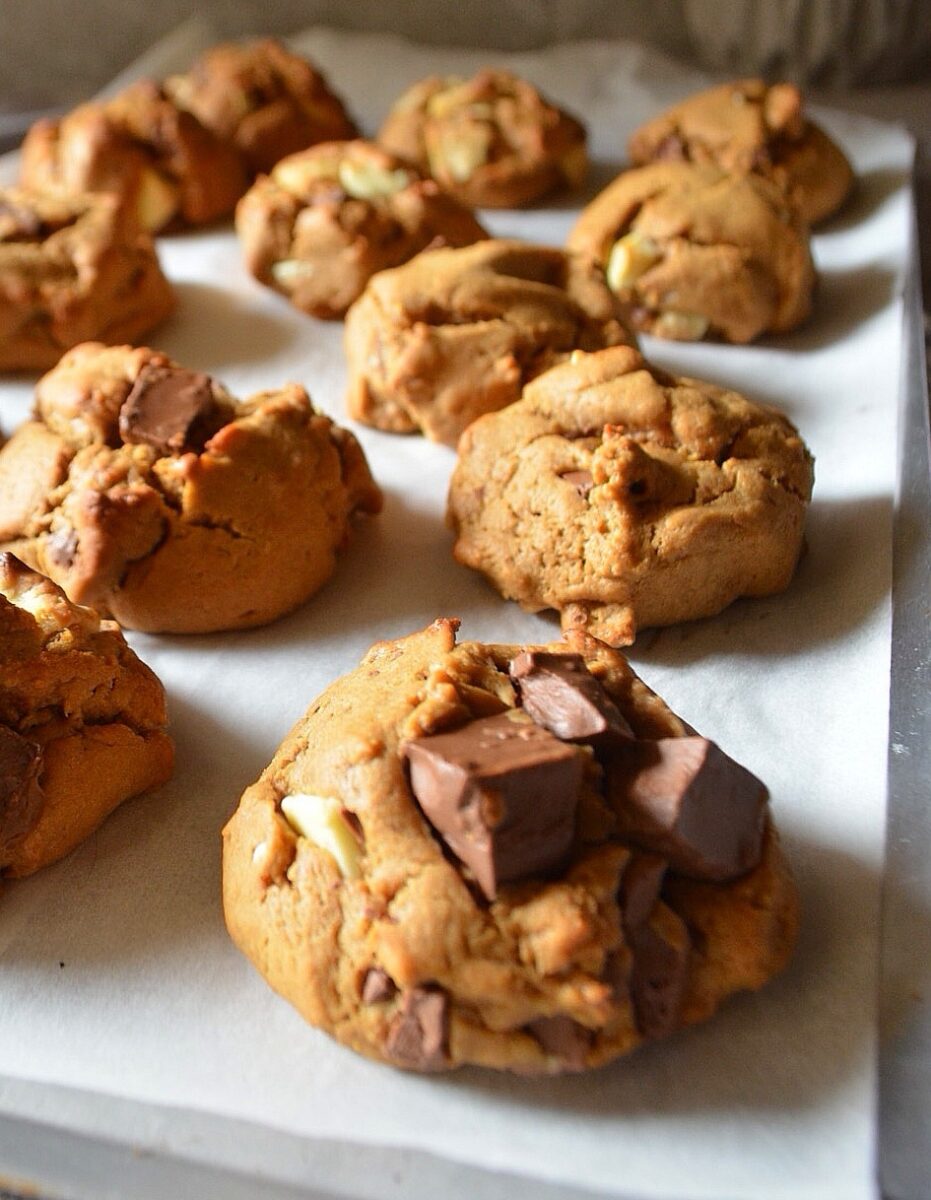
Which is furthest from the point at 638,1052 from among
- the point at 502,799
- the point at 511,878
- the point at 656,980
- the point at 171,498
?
the point at 171,498

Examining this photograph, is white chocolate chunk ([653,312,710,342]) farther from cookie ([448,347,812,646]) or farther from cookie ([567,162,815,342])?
cookie ([448,347,812,646])

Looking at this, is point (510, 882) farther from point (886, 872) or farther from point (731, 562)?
point (731, 562)

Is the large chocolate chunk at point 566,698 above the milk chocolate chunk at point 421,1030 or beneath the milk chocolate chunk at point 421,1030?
above

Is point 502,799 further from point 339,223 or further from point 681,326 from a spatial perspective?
point 339,223

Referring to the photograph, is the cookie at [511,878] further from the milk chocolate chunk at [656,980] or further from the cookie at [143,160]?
the cookie at [143,160]

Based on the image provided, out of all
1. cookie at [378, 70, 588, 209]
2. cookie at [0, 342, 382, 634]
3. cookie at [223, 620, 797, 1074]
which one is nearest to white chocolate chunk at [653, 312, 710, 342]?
cookie at [378, 70, 588, 209]

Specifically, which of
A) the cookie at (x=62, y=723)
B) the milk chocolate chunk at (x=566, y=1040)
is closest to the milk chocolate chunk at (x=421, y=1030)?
the milk chocolate chunk at (x=566, y=1040)

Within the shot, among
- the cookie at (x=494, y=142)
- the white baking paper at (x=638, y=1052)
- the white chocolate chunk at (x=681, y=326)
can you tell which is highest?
the cookie at (x=494, y=142)
